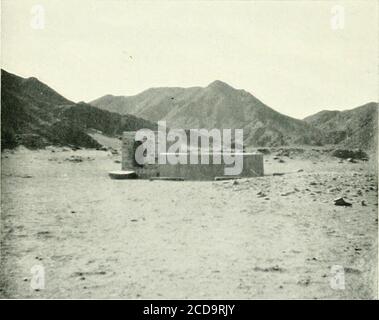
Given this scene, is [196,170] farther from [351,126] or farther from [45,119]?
[351,126]

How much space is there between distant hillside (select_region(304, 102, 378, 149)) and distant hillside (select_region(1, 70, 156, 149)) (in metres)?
18.0

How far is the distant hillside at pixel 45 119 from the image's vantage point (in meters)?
24.2

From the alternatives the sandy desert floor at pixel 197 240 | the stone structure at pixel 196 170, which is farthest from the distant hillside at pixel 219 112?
the sandy desert floor at pixel 197 240

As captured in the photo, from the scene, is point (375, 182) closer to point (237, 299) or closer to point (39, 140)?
point (237, 299)

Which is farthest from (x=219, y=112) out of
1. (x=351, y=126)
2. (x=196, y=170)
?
(x=196, y=170)

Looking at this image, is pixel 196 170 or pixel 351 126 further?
pixel 351 126

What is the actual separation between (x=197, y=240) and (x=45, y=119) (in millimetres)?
29392

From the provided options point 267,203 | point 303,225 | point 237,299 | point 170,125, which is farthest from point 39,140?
point 170,125

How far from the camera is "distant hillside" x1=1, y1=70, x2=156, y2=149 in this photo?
2417cm

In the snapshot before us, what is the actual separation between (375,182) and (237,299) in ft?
19.7

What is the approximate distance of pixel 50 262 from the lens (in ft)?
16.8

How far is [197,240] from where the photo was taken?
A: 602cm

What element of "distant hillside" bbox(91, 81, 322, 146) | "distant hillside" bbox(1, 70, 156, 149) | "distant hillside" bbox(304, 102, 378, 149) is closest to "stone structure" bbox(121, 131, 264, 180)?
"distant hillside" bbox(304, 102, 378, 149)

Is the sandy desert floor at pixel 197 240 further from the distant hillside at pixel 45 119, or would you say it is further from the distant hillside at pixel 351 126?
the distant hillside at pixel 45 119
